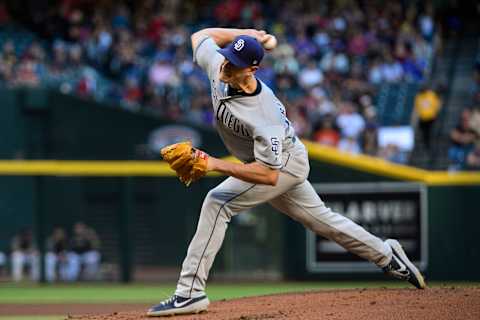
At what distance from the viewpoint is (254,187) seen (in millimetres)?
6688

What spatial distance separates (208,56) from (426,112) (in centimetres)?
918

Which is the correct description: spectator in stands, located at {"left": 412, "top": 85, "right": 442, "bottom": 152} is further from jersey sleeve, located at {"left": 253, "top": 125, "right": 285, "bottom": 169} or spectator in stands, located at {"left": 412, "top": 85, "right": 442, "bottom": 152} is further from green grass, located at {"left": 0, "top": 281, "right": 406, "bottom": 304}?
jersey sleeve, located at {"left": 253, "top": 125, "right": 285, "bottom": 169}

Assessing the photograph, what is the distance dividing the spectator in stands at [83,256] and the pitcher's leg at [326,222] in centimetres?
732

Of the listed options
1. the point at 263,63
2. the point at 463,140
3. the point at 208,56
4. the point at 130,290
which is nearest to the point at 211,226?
the point at 208,56

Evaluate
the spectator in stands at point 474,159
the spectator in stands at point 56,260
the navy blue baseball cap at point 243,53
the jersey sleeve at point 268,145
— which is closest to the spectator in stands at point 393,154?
the spectator in stands at point 474,159

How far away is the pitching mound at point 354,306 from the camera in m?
6.39

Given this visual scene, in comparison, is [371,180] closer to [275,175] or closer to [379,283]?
[379,283]

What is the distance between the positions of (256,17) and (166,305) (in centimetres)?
1319

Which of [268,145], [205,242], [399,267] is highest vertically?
[268,145]

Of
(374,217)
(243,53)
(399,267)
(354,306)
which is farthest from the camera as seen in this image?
(374,217)

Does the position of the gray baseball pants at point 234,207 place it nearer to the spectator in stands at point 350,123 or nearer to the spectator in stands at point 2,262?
the spectator in stands at point 2,262

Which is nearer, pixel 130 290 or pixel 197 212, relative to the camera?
pixel 130 290

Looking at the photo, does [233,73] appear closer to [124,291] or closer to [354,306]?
[354,306]

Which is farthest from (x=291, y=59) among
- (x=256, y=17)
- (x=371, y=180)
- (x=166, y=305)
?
(x=166, y=305)
